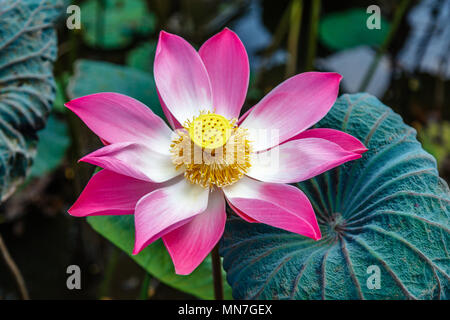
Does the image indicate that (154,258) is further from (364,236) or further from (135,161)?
(364,236)

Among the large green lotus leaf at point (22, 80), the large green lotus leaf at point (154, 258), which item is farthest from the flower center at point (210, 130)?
the large green lotus leaf at point (22, 80)

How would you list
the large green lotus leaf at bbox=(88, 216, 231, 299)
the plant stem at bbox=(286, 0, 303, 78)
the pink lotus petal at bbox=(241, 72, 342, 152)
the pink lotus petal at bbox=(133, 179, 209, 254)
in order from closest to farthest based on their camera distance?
1. the pink lotus petal at bbox=(133, 179, 209, 254)
2. the pink lotus petal at bbox=(241, 72, 342, 152)
3. the large green lotus leaf at bbox=(88, 216, 231, 299)
4. the plant stem at bbox=(286, 0, 303, 78)

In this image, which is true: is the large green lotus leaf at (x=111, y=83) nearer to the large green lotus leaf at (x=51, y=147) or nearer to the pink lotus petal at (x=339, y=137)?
the large green lotus leaf at (x=51, y=147)

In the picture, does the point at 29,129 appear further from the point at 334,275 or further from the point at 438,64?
the point at 438,64

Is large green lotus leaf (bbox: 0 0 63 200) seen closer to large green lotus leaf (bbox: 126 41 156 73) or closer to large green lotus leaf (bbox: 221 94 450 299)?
large green lotus leaf (bbox: 221 94 450 299)

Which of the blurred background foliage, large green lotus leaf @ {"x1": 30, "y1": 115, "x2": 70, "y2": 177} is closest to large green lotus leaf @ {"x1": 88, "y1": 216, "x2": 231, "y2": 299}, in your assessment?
the blurred background foliage
